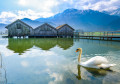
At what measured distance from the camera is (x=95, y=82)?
4703 mm

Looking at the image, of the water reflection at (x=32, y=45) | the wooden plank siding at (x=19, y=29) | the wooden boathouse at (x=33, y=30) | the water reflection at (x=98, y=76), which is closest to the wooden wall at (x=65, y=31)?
the wooden boathouse at (x=33, y=30)

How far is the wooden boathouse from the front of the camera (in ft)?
133

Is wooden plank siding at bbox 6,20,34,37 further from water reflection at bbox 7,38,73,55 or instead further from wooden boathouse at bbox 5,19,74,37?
water reflection at bbox 7,38,73,55

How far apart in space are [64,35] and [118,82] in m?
39.9

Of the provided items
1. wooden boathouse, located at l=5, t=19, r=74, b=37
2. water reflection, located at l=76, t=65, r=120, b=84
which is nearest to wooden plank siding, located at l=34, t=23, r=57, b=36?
wooden boathouse, located at l=5, t=19, r=74, b=37

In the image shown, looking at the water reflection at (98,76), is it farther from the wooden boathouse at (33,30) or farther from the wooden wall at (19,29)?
the wooden wall at (19,29)

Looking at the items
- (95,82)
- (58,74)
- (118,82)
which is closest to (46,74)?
(58,74)

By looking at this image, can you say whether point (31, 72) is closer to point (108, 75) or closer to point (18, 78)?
point (18, 78)

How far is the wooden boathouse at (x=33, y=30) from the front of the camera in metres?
40.6

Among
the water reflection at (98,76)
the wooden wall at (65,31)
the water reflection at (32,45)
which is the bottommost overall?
the water reflection at (98,76)

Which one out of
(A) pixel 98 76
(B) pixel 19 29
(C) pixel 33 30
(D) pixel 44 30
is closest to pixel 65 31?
(D) pixel 44 30

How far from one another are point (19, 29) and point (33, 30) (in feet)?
16.7

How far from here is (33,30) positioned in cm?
4172

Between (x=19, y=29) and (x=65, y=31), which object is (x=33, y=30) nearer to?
(x=19, y=29)
